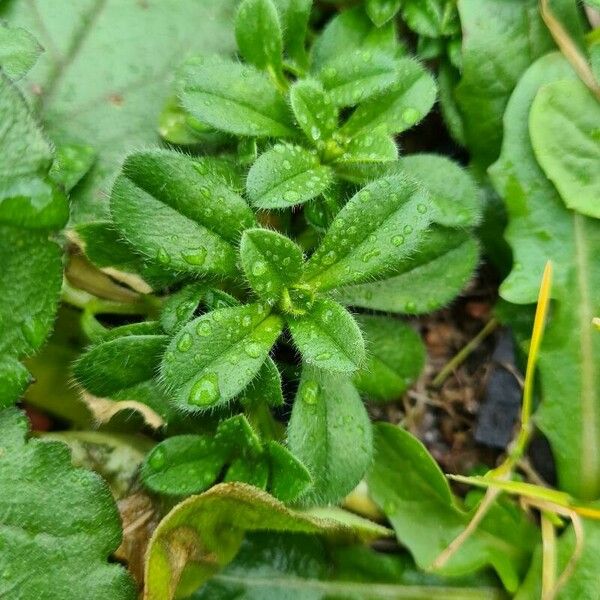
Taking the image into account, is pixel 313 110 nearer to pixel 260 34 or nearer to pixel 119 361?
pixel 260 34

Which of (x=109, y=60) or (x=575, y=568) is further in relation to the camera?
(x=109, y=60)

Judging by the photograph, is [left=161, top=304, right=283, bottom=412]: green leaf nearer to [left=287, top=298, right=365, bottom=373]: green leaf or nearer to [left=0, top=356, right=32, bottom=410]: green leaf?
[left=287, top=298, right=365, bottom=373]: green leaf

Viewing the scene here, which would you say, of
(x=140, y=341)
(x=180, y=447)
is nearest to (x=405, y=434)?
(x=180, y=447)

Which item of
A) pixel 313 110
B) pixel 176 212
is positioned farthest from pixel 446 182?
pixel 176 212

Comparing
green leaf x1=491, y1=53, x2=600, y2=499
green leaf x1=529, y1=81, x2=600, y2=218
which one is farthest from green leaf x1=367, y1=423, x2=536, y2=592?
green leaf x1=529, y1=81, x2=600, y2=218

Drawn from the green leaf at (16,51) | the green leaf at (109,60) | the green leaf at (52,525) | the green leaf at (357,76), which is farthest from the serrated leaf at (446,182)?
the green leaf at (52,525)

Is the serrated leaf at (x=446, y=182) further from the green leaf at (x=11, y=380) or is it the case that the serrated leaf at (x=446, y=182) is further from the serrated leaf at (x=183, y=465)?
the green leaf at (x=11, y=380)

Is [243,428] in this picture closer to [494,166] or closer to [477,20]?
[494,166]
